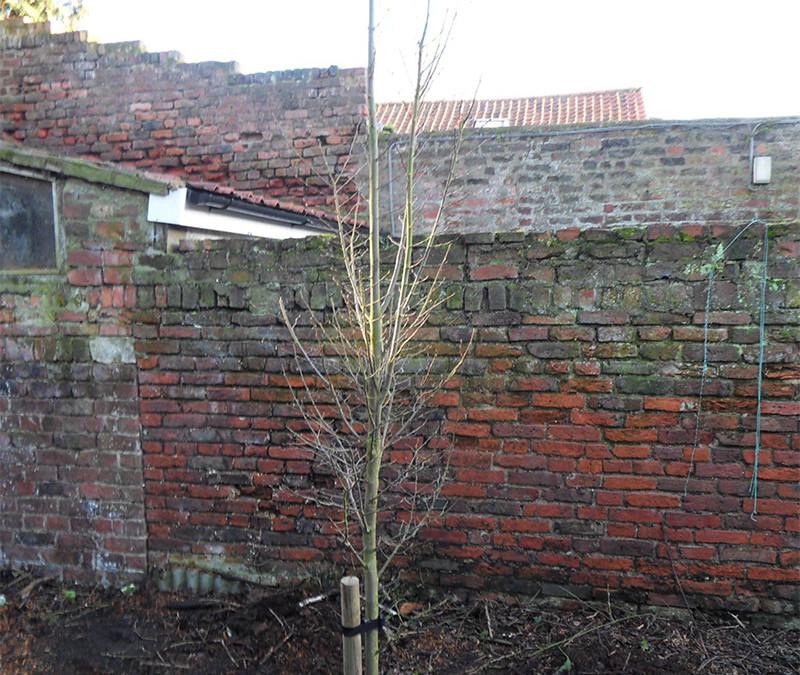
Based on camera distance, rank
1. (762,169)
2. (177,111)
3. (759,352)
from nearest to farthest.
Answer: (759,352) < (762,169) < (177,111)

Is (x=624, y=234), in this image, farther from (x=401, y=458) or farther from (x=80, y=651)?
(x=80, y=651)

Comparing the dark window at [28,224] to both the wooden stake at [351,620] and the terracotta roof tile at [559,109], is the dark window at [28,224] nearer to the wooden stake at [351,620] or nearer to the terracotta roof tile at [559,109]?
the wooden stake at [351,620]

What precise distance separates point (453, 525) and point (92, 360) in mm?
2409

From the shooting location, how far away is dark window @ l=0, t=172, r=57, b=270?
3.76 m

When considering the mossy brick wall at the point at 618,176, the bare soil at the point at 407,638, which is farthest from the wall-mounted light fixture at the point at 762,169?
the bare soil at the point at 407,638

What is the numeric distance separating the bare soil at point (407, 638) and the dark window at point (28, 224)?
2.11 metres

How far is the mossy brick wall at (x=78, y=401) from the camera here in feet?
12.0

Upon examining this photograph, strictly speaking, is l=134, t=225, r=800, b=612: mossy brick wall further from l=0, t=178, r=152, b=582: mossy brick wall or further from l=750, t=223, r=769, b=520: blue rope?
l=0, t=178, r=152, b=582: mossy brick wall

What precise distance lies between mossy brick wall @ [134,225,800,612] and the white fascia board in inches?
9.3

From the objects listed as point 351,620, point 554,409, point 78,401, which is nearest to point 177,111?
point 78,401

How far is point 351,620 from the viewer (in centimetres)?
229

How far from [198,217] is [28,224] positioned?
1.04 metres

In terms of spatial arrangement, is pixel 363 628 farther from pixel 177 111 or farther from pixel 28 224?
pixel 177 111

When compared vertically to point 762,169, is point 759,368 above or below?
below
